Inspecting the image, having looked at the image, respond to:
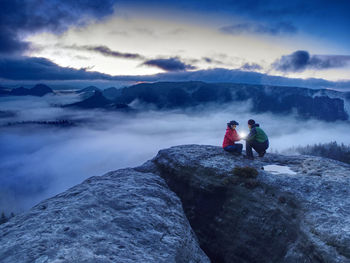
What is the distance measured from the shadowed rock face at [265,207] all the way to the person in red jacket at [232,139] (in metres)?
0.88

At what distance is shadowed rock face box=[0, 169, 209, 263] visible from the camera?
9750 mm

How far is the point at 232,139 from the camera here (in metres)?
21.9

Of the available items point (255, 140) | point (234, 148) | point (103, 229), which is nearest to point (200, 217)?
point (234, 148)

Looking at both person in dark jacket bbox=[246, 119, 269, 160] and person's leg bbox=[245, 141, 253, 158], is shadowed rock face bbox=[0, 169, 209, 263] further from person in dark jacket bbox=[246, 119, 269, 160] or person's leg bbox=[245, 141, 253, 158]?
person in dark jacket bbox=[246, 119, 269, 160]

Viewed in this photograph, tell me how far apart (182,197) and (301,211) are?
9.44 metres

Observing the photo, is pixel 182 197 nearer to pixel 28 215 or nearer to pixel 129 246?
pixel 129 246

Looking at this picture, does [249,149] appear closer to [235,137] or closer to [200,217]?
[235,137]

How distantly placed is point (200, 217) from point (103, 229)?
9.25m

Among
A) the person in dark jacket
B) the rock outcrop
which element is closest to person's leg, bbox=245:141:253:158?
the person in dark jacket

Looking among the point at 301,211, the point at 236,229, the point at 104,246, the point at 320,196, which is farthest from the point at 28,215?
the point at 320,196

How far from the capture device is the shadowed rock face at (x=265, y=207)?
12555 millimetres

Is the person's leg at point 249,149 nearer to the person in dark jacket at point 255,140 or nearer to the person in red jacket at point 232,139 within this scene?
the person in dark jacket at point 255,140

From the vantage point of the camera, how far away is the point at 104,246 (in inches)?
409

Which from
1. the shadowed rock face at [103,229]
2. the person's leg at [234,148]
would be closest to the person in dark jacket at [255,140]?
the person's leg at [234,148]
